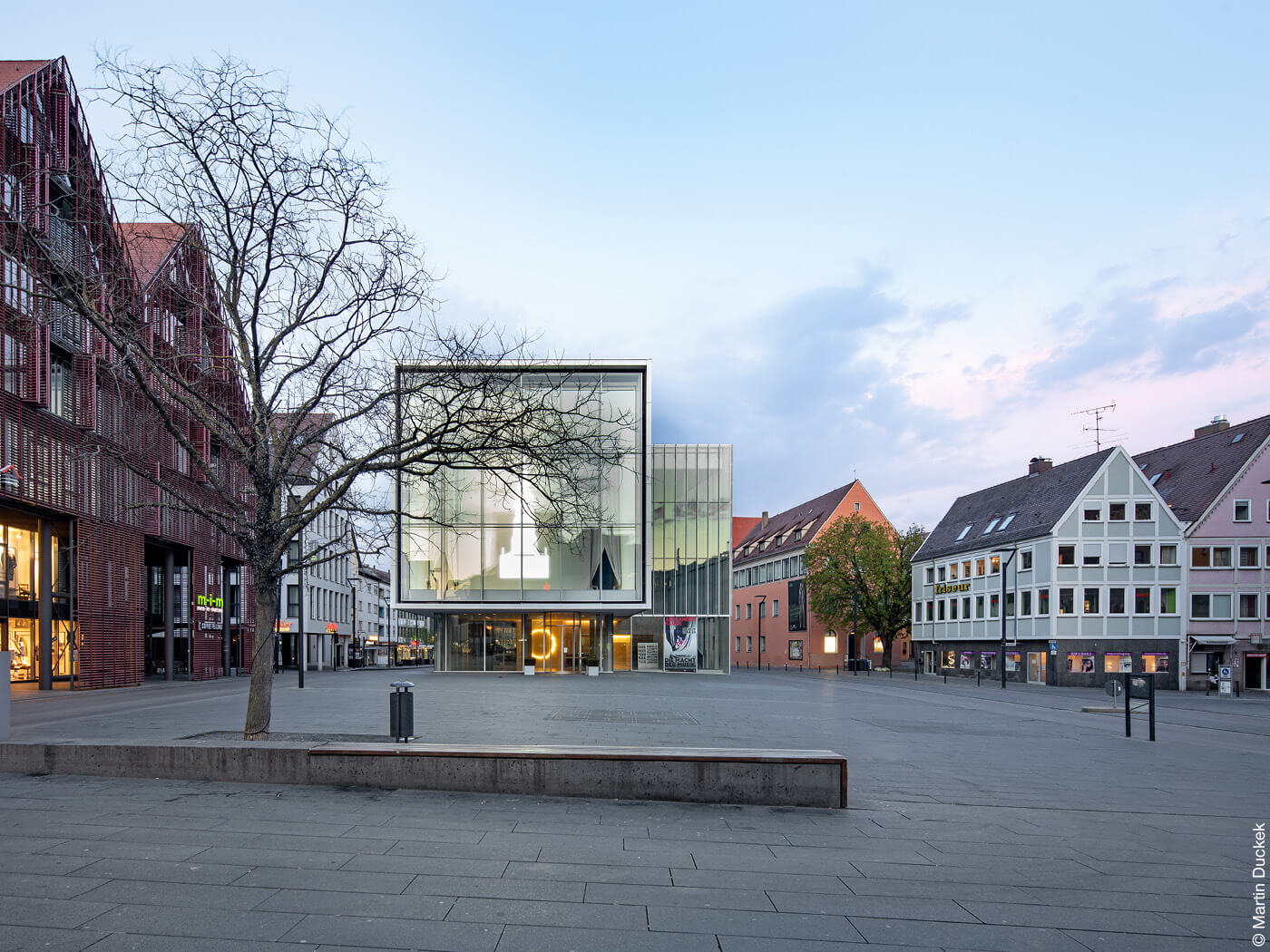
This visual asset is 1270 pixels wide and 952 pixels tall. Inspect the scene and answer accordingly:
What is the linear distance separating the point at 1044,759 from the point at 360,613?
95.0 meters

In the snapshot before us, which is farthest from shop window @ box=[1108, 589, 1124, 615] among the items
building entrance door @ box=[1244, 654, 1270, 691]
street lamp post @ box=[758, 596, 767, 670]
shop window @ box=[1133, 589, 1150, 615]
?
street lamp post @ box=[758, 596, 767, 670]

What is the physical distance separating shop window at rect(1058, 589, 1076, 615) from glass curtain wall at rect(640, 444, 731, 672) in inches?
720

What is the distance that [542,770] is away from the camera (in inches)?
380

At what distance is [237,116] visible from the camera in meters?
10.5

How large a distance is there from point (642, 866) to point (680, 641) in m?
47.7

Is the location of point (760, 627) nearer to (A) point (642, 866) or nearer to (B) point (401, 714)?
(B) point (401, 714)

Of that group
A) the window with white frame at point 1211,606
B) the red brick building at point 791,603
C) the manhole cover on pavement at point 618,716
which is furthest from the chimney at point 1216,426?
the manhole cover on pavement at point 618,716

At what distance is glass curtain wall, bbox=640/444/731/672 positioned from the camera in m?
53.7

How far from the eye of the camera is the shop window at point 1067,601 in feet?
167

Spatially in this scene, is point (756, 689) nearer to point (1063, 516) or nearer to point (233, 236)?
point (1063, 516)

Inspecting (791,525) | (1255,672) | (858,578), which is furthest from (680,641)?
(791,525)

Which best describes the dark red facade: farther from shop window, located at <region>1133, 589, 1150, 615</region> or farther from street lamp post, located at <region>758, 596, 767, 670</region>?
street lamp post, located at <region>758, 596, 767, 670</region>

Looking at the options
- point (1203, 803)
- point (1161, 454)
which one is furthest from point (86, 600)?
point (1161, 454)

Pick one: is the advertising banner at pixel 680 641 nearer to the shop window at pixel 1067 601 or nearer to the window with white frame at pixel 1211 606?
the shop window at pixel 1067 601
